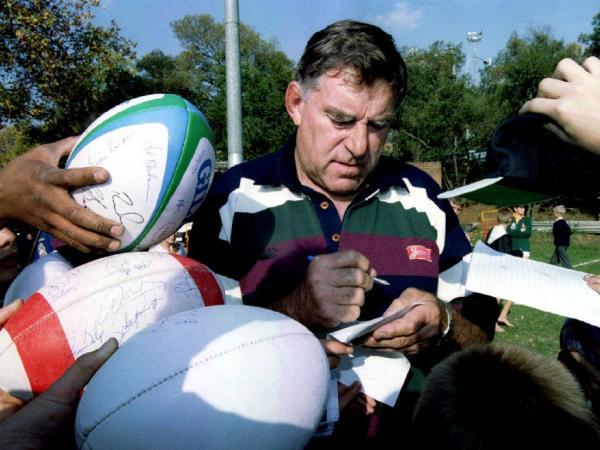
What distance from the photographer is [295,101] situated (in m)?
2.60

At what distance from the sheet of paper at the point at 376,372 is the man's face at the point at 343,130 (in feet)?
2.71

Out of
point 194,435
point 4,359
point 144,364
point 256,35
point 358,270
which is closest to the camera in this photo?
point 194,435

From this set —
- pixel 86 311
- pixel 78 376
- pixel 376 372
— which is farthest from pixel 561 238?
pixel 78 376

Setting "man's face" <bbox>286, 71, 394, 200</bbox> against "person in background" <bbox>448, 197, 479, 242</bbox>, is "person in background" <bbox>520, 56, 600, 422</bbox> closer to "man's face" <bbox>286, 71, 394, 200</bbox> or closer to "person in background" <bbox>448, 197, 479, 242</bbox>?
"man's face" <bbox>286, 71, 394, 200</bbox>

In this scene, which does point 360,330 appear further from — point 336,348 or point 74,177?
point 74,177

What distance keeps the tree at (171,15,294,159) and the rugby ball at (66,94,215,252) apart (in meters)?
32.1

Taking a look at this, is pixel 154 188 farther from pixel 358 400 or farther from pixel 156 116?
pixel 358 400

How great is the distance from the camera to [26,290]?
204 centimetres

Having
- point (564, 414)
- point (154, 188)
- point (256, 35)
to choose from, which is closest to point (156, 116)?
point (154, 188)

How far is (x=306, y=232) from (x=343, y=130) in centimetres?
53

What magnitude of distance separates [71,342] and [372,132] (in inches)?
63.1

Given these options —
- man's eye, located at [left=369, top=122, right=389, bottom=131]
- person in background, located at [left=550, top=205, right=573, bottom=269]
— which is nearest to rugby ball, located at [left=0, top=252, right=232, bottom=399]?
man's eye, located at [left=369, top=122, right=389, bottom=131]

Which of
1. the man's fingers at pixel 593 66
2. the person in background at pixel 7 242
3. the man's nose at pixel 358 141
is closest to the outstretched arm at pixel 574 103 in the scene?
the man's fingers at pixel 593 66

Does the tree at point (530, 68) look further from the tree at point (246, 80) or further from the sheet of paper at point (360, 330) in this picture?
the sheet of paper at point (360, 330)
